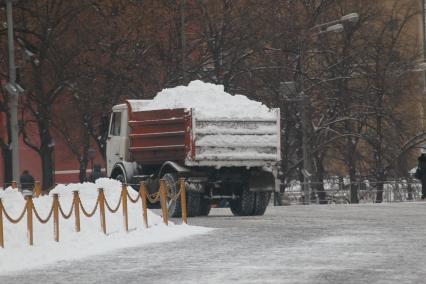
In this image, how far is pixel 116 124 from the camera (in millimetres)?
33750

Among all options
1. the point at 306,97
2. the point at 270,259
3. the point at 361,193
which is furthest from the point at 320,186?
the point at 270,259

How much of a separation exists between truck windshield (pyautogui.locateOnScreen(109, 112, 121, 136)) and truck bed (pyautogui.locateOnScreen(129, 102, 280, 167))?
1742mm

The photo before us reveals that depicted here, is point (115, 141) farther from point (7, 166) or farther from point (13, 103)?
point (7, 166)

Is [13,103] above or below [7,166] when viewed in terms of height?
above

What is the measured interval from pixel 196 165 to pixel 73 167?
5318 cm

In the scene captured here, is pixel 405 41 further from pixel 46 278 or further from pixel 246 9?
pixel 46 278

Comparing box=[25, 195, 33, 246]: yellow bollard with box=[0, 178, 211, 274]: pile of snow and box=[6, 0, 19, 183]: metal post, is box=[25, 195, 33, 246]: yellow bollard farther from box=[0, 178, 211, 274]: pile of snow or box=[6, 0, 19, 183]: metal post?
box=[6, 0, 19, 183]: metal post

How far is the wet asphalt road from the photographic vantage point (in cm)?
1579

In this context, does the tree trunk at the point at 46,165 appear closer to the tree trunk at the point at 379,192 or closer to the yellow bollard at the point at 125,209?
the tree trunk at the point at 379,192

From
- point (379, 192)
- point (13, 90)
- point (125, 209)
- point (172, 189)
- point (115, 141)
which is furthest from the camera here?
point (379, 192)

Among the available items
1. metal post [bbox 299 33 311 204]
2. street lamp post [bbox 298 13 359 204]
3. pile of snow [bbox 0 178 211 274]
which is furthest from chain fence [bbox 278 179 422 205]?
pile of snow [bbox 0 178 211 274]

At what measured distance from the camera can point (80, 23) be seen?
5138 centimetres

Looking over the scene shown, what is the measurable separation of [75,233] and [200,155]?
26.0 ft

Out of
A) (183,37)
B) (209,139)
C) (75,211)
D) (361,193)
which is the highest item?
(183,37)
